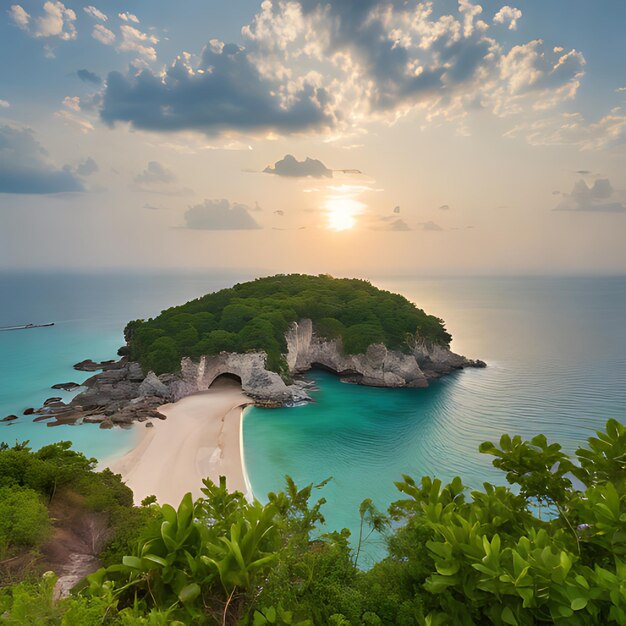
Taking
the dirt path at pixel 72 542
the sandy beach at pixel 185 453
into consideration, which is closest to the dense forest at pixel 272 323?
the sandy beach at pixel 185 453

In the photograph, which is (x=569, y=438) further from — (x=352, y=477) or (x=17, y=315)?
(x=17, y=315)

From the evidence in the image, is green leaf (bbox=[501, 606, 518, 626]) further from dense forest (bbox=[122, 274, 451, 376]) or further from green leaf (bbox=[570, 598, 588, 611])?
dense forest (bbox=[122, 274, 451, 376])

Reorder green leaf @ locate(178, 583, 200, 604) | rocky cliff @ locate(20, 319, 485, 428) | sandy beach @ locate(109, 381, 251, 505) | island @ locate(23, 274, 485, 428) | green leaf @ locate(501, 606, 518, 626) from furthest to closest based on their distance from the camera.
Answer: island @ locate(23, 274, 485, 428) < rocky cliff @ locate(20, 319, 485, 428) < sandy beach @ locate(109, 381, 251, 505) < green leaf @ locate(178, 583, 200, 604) < green leaf @ locate(501, 606, 518, 626)

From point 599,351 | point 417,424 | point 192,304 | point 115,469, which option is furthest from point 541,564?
point 599,351

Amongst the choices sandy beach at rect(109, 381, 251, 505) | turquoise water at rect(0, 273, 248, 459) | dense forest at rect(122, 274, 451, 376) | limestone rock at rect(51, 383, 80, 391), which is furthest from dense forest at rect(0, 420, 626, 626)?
limestone rock at rect(51, 383, 80, 391)

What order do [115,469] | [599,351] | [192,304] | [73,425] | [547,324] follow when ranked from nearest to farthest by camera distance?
1. [115,469]
2. [73,425]
3. [192,304]
4. [599,351]
5. [547,324]

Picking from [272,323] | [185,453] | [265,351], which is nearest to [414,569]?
[185,453]

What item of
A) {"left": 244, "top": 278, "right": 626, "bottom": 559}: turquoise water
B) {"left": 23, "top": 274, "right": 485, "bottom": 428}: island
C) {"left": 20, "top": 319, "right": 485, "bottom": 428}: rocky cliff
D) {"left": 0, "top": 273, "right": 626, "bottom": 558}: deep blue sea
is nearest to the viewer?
{"left": 244, "top": 278, "right": 626, "bottom": 559}: turquoise water

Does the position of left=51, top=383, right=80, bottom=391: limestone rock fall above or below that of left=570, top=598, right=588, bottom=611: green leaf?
below
